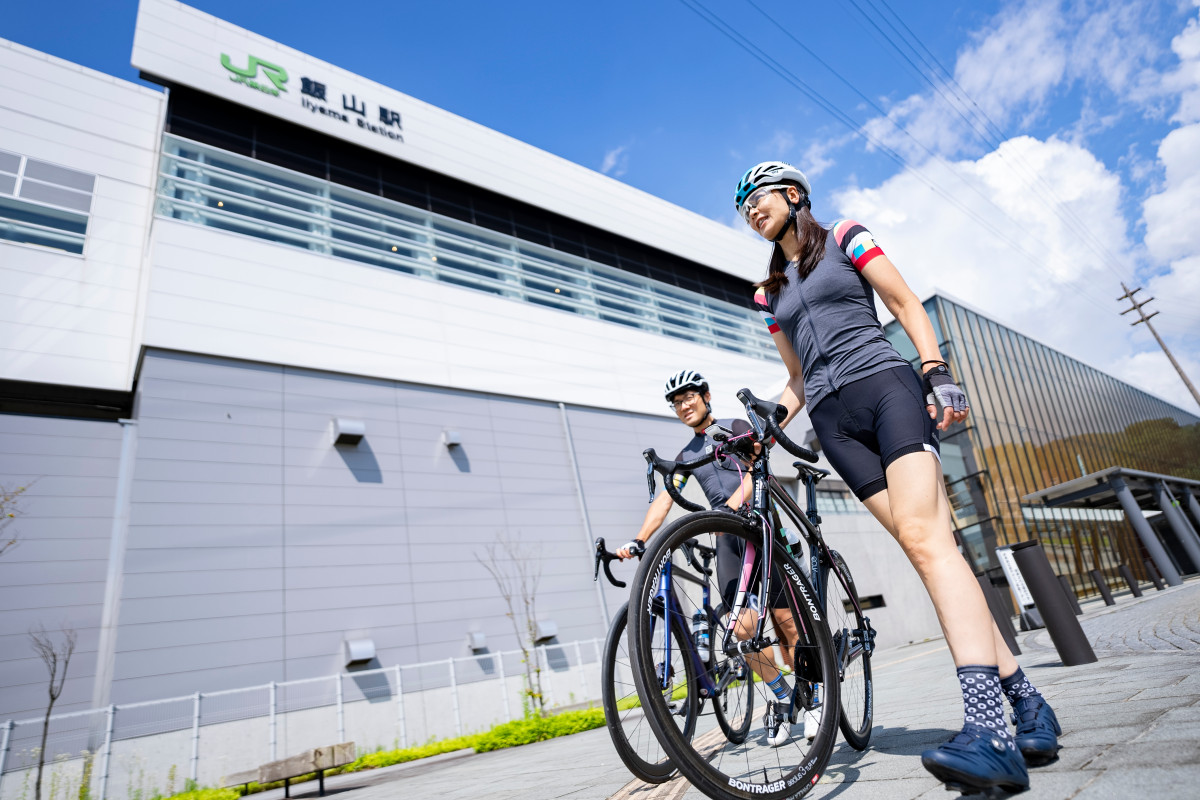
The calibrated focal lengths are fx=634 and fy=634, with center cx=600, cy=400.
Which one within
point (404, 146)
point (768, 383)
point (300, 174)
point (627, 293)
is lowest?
point (768, 383)

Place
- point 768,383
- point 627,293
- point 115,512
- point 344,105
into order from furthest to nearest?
1. point 768,383
2. point 627,293
3. point 344,105
4. point 115,512

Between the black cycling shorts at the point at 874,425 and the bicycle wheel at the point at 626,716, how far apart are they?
94 cm

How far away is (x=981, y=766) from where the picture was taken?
4.48 feet

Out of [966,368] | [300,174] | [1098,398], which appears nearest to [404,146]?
[300,174]

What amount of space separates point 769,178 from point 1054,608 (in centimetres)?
411

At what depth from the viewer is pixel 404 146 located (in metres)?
21.0

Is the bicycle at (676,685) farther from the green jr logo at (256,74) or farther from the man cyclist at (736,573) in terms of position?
the green jr logo at (256,74)

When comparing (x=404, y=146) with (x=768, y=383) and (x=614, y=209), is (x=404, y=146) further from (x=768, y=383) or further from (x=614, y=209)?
(x=768, y=383)

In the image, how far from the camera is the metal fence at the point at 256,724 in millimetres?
9609

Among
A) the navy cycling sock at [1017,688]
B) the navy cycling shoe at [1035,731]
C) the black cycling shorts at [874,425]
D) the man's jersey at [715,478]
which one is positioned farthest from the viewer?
the man's jersey at [715,478]

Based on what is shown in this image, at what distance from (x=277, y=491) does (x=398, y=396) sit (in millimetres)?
3971

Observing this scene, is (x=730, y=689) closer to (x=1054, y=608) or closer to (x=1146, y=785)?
(x=1146, y=785)

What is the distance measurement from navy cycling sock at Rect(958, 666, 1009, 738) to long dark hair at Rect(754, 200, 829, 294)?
50.0 inches

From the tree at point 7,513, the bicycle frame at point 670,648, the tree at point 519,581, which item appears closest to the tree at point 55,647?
the tree at point 7,513
